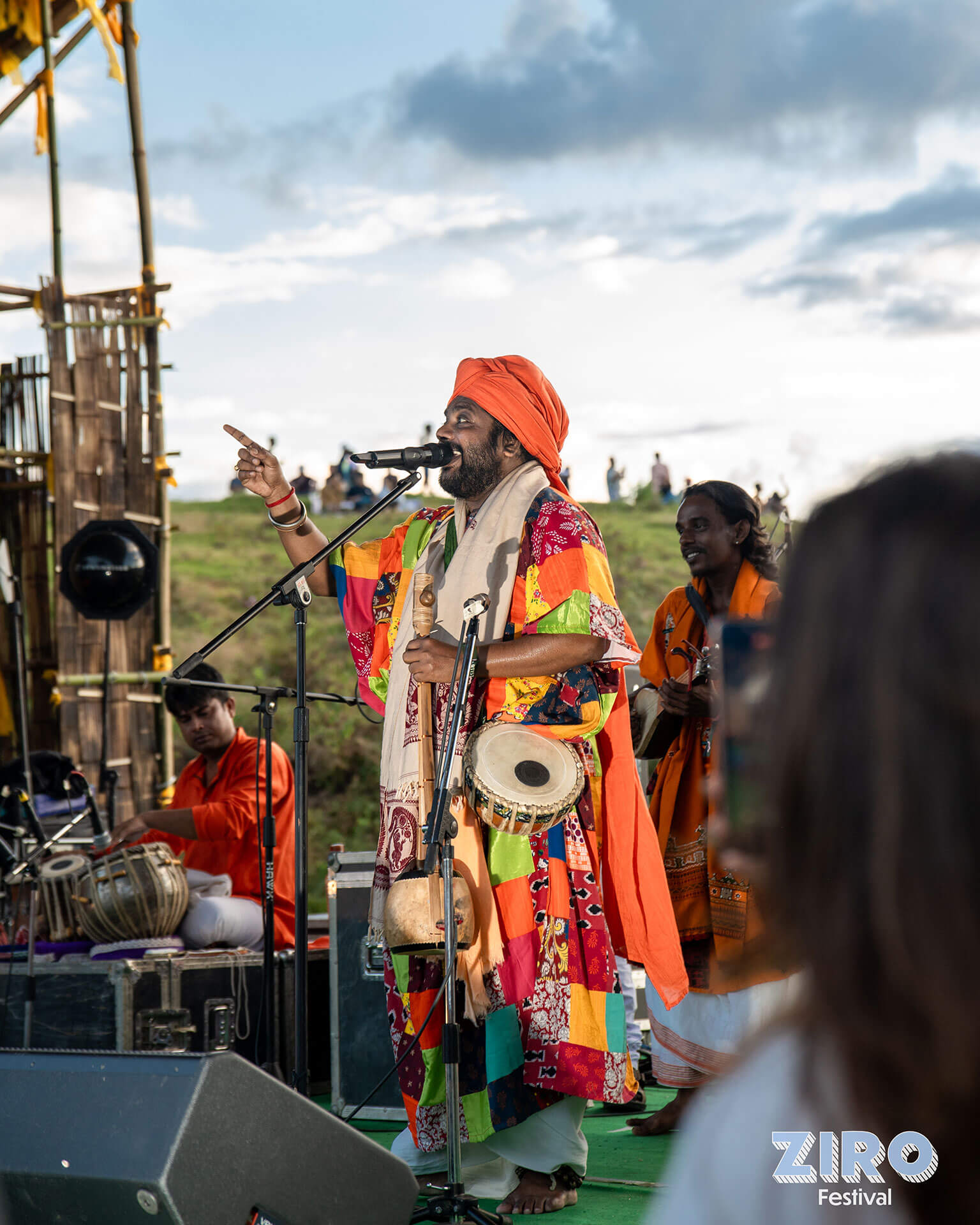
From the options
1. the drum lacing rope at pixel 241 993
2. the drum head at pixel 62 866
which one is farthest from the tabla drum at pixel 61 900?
the drum lacing rope at pixel 241 993

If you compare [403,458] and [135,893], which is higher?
[403,458]

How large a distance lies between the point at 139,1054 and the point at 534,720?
171 cm

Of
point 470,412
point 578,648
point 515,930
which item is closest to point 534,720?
point 578,648

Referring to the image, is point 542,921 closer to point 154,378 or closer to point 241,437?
point 241,437

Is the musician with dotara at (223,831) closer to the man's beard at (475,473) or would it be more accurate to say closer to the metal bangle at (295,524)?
the metal bangle at (295,524)

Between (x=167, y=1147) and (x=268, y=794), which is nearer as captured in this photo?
(x=167, y=1147)

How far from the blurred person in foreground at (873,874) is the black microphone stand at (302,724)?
266cm

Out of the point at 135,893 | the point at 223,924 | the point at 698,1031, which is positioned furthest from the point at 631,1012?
the point at 135,893

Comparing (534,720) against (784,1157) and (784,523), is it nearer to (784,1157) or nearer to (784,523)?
(784,523)

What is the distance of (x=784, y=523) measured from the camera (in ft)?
15.9

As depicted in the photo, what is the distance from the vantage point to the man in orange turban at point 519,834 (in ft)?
11.1

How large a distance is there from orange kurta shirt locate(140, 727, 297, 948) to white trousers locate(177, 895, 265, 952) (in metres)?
→ 0.09

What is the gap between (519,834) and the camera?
3.31 meters

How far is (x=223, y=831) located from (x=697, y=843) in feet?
7.45
